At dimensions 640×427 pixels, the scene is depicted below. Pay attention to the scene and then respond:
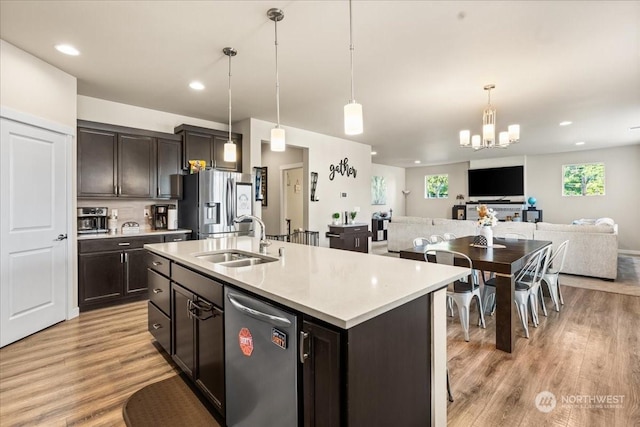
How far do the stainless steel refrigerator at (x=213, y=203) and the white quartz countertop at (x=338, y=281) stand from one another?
7.01 feet

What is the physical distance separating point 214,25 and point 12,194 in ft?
7.84

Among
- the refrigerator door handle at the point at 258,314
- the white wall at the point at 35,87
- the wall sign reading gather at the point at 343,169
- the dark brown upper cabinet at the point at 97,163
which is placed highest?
the white wall at the point at 35,87

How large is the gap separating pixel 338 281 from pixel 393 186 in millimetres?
10597

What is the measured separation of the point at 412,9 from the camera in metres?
2.25

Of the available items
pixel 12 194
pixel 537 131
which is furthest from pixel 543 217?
pixel 12 194

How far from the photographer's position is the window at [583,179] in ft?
26.7

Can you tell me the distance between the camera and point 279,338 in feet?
4.16

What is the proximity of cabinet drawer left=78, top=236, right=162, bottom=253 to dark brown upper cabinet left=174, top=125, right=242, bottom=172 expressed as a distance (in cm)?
120

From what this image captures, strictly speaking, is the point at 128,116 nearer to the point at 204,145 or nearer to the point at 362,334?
the point at 204,145

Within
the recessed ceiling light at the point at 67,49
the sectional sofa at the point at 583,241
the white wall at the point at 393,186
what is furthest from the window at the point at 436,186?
the recessed ceiling light at the point at 67,49

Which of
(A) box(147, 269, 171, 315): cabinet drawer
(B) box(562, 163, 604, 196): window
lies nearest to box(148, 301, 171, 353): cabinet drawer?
(A) box(147, 269, 171, 315): cabinet drawer

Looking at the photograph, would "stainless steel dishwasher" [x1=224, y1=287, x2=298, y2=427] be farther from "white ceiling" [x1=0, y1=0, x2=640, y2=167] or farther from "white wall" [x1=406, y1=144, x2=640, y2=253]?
"white wall" [x1=406, y1=144, x2=640, y2=253]

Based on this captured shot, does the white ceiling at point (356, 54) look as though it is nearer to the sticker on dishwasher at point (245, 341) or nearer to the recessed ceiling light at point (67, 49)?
the recessed ceiling light at point (67, 49)

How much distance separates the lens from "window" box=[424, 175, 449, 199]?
36.5 ft
